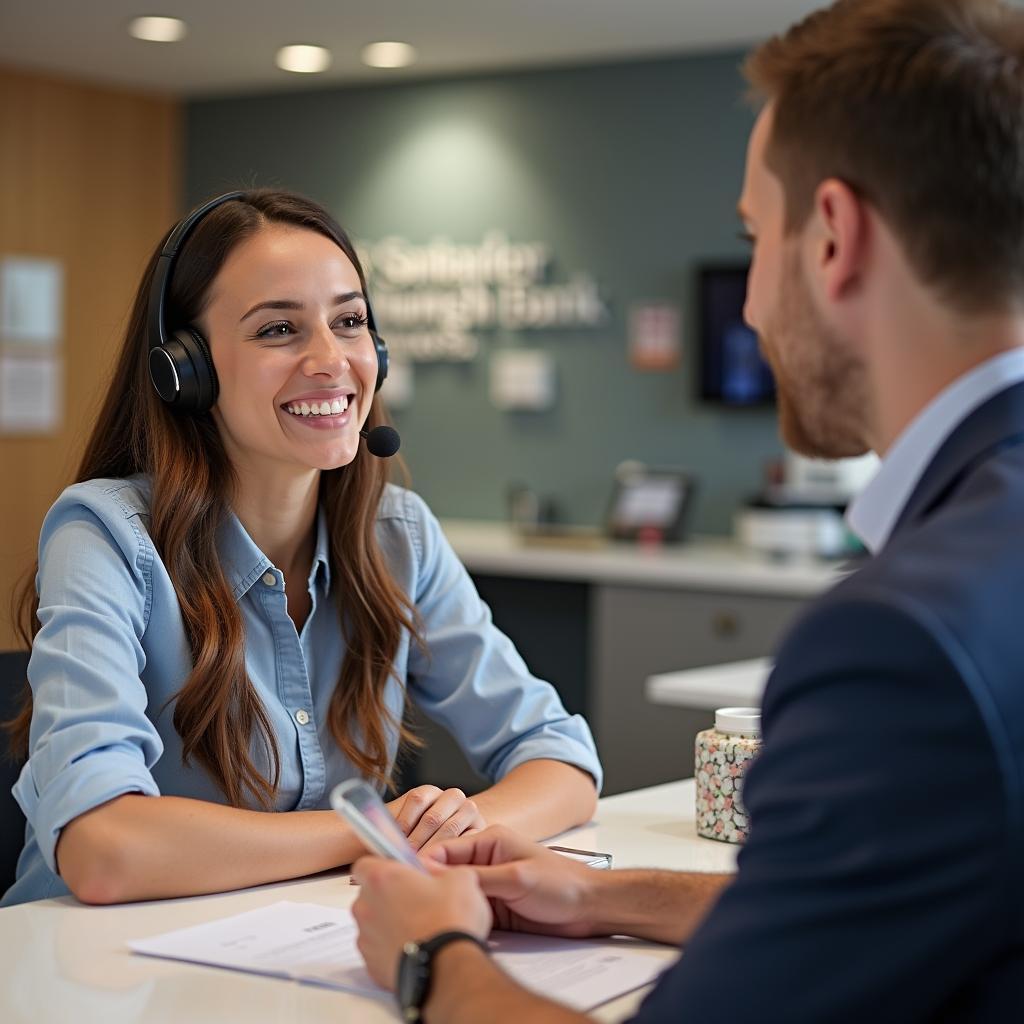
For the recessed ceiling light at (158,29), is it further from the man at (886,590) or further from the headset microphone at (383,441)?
the man at (886,590)

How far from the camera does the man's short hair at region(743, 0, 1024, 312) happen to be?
36.3 inches

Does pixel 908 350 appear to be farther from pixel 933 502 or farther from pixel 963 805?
pixel 963 805

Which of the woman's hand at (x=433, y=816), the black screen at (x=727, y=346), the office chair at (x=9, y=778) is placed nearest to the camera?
the woman's hand at (x=433, y=816)

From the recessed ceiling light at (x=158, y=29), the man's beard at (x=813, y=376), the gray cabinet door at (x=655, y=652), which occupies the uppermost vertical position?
the recessed ceiling light at (x=158, y=29)

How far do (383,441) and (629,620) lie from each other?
2.53 meters

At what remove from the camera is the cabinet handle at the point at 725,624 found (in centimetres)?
414

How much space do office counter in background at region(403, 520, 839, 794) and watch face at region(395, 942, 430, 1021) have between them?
2.88m

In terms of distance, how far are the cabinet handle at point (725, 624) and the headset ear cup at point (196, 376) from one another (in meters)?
2.53

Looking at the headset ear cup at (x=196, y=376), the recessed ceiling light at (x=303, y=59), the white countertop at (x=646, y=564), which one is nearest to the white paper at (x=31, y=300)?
the recessed ceiling light at (x=303, y=59)

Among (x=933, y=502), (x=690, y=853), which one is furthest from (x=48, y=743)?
(x=933, y=502)

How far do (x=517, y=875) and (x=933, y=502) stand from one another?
0.50 metres

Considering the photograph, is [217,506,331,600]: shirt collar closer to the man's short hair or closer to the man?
the man

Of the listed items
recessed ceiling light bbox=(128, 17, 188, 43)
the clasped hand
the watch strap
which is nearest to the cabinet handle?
recessed ceiling light bbox=(128, 17, 188, 43)

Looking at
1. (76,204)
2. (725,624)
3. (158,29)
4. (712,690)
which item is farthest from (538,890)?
(76,204)
